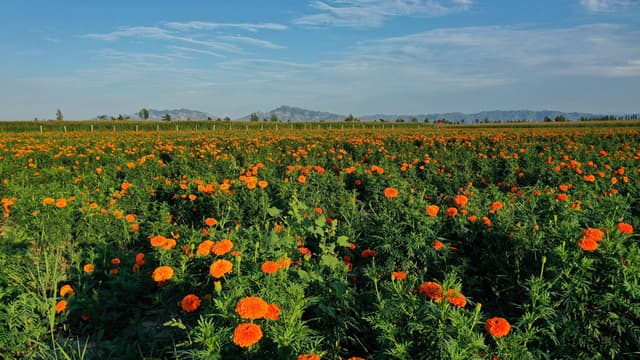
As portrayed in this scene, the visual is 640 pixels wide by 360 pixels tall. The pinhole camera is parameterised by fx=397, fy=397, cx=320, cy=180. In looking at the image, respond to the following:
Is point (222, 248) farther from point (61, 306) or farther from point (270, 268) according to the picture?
point (61, 306)

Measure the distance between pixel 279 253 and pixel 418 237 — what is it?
3.79 ft

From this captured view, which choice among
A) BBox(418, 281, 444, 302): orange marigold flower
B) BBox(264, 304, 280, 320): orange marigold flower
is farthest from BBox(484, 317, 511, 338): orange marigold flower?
BBox(264, 304, 280, 320): orange marigold flower

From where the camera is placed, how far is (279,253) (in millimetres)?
3111

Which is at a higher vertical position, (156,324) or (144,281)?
(144,281)

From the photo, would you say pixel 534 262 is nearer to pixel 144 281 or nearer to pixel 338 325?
pixel 338 325

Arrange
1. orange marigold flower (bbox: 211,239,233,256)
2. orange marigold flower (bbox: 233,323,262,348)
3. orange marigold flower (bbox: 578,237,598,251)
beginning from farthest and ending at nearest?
orange marigold flower (bbox: 211,239,233,256), orange marigold flower (bbox: 578,237,598,251), orange marigold flower (bbox: 233,323,262,348)

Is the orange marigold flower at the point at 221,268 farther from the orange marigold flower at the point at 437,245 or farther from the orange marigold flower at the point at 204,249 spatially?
the orange marigold flower at the point at 437,245

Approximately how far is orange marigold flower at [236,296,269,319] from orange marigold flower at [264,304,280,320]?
6 centimetres

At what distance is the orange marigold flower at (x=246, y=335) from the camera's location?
1.82 meters

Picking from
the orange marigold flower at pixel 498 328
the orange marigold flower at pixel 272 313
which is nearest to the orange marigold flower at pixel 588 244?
the orange marigold flower at pixel 498 328

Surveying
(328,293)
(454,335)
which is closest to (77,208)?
(328,293)

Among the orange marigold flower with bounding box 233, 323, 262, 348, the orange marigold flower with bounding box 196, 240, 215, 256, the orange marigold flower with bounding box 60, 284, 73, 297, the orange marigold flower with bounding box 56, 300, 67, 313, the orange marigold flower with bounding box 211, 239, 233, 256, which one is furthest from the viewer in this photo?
the orange marigold flower with bounding box 60, 284, 73, 297

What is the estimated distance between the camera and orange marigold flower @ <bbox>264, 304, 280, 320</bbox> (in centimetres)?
208

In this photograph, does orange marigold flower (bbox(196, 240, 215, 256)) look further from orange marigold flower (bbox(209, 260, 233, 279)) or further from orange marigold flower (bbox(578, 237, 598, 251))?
orange marigold flower (bbox(578, 237, 598, 251))
